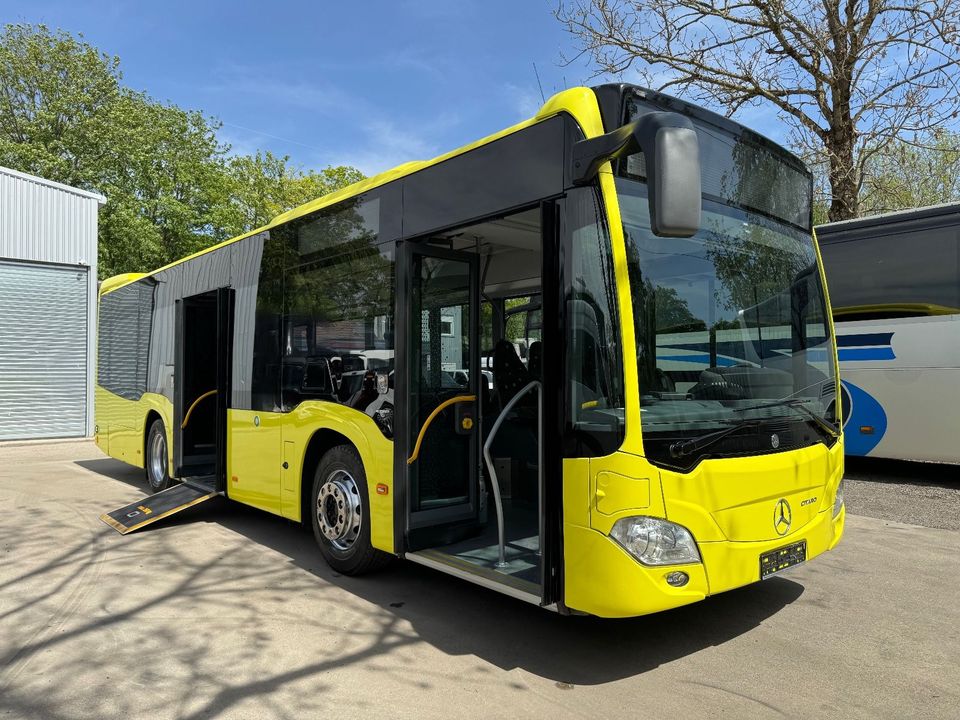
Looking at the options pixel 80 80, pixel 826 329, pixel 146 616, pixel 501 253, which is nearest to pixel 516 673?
pixel 146 616

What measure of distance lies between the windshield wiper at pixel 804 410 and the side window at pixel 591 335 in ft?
2.72

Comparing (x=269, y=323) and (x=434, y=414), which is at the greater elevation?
(x=269, y=323)

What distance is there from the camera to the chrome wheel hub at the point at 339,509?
5.35 metres

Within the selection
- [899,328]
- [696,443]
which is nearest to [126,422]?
[696,443]

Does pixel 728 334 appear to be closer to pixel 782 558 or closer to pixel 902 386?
pixel 782 558

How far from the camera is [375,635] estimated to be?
4316mm

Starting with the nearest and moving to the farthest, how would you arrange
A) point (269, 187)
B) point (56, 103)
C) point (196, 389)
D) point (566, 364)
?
point (566, 364) < point (196, 389) < point (56, 103) < point (269, 187)

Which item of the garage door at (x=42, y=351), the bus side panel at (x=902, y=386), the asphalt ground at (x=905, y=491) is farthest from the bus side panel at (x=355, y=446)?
Result: the garage door at (x=42, y=351)

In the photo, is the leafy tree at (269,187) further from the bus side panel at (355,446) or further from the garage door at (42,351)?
the bus side panel at (355,446)

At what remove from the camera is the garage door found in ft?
53.8

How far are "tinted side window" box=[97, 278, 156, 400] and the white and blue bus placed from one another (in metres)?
9.27

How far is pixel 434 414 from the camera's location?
502cm

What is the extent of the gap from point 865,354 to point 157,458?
948 centimetres

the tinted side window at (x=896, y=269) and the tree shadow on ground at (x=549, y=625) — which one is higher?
the tinted side window at (x=896, y=269)
